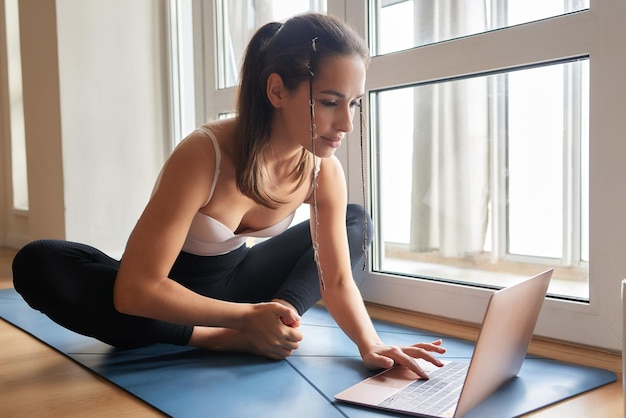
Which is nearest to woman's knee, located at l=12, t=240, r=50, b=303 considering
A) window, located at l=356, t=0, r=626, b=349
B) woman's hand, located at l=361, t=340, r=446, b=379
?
woman's hand, located at l=361, t=340, r=446, b=379

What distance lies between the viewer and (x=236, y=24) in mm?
2281

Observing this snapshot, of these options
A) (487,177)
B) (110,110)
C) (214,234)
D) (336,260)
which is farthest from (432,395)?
(110,110)

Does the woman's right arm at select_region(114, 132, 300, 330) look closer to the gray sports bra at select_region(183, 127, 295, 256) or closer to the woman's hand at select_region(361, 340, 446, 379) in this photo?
the gray sports bra at select_region(183, 127, 295, 256)

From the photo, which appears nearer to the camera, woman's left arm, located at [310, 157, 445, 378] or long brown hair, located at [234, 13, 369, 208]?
long brown hair, located at [234, 13, 369, 208]

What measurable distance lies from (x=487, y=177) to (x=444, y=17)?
389 millimetres

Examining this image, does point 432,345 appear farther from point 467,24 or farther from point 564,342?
point 467,24

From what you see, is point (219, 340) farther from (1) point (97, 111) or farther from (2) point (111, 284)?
(1) point (97, 111)

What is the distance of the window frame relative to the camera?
1.16 m

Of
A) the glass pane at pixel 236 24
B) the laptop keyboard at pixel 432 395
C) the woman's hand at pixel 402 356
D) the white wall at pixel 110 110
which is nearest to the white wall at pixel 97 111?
the white wall at pixel 110 110

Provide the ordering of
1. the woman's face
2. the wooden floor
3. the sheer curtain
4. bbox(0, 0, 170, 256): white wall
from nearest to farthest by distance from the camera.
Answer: the wooden floor < the woman's face < the sheer curtain < bbox(0, 0, 170, 256): white wall

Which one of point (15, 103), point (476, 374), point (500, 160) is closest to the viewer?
point (476, 374)

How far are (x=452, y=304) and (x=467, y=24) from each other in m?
0.64

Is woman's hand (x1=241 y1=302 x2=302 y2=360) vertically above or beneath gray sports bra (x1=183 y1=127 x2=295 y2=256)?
beneath

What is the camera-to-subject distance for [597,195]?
1.19 meters
